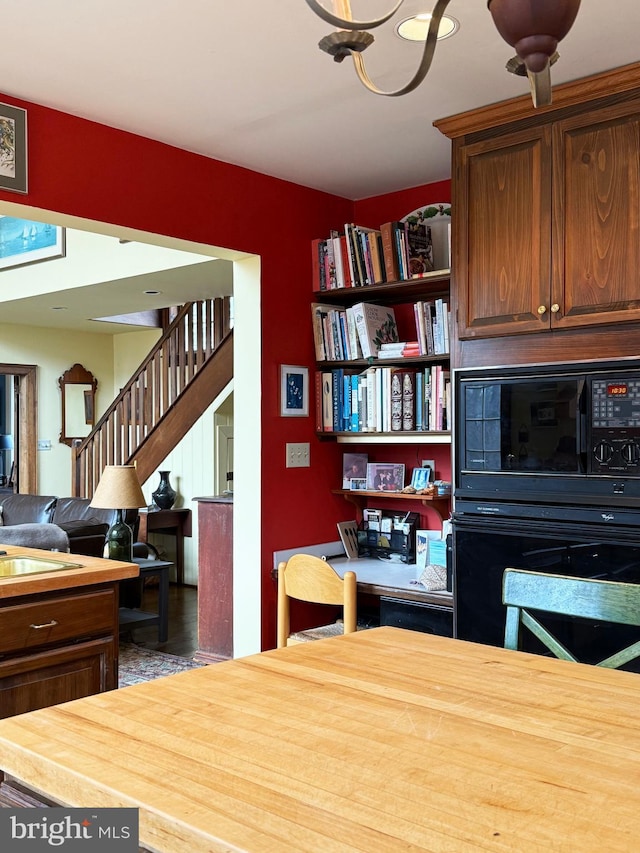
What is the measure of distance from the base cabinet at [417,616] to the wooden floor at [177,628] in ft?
6.19

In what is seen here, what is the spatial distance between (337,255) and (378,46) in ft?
4.81

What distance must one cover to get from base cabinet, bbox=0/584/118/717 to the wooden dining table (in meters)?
1.21

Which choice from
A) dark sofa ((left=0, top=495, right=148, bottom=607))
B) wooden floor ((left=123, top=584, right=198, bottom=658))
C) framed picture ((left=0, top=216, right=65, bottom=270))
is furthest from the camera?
framed picture ((left=0, top=216, right=65, bottom=270))

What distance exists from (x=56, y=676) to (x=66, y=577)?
31 centimetres

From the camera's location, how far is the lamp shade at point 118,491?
4.63 m

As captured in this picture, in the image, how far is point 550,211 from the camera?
10.0 feet

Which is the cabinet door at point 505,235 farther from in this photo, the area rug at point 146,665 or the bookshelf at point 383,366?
the area rug at point 146,665

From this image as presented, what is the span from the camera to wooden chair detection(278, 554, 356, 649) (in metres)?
2.76

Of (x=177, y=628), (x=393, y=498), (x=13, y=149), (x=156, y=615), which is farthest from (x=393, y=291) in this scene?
(x=177, y=628)

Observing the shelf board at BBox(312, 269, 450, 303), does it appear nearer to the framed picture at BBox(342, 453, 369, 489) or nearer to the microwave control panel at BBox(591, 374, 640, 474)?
the framed picture at BBox(342, 453, 369, 489)

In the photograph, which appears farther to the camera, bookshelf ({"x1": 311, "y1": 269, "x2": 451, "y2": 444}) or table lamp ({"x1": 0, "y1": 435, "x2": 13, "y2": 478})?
table lamp ({"x1": 0, "y1": 435, "x2": 13, "y2": 478})

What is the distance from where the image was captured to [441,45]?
108 inches

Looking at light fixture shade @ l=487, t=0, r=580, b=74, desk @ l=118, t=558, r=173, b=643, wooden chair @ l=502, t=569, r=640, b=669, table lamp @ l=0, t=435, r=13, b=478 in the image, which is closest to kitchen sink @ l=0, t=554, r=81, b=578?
wooden chair @ l=502, t=569, r=640, b=669

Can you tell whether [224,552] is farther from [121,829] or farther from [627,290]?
[121,829]
